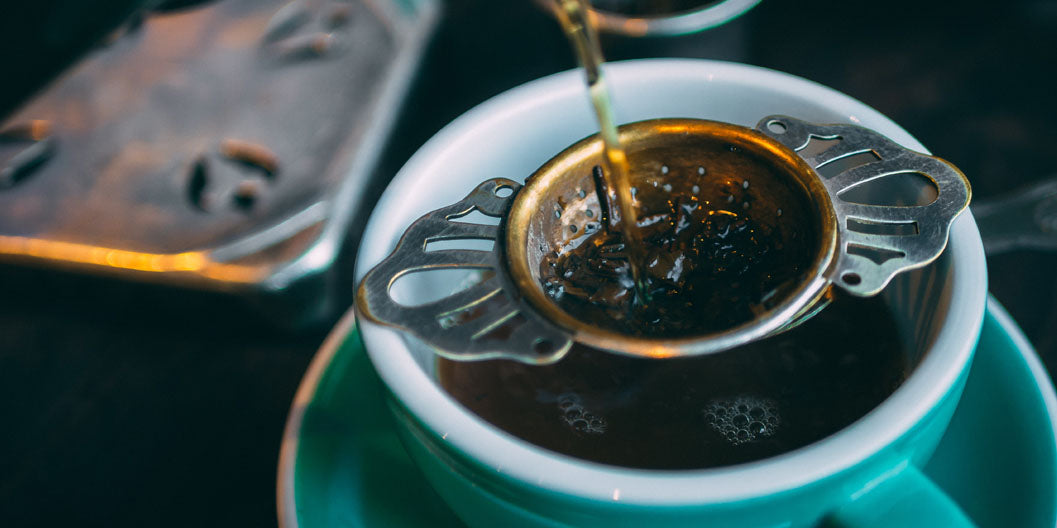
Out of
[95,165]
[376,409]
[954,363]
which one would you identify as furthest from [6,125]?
[954,363]

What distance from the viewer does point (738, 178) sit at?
383 mm

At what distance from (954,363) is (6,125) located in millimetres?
773

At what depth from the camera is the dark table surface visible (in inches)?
21.2

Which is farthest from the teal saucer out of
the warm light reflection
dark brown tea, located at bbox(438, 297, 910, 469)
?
the warm light reflection

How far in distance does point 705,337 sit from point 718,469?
52 millimetres

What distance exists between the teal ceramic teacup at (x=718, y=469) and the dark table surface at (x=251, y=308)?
0.25 metres

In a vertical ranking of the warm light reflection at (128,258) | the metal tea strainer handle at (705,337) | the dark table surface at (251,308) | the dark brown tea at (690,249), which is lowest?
the dark table surface at (251,308)

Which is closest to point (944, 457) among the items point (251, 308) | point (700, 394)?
point (700, 394)

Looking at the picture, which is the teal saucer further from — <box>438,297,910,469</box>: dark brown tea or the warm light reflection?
the warm light reflection

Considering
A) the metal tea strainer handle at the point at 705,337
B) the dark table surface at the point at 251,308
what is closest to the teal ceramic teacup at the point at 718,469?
the metal tea strainer handle at the point at 705,337

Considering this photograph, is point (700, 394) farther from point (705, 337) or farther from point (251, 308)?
point (251, 308)

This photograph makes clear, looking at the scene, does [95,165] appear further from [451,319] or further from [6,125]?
[451,319]

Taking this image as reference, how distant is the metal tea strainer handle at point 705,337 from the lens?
0.99 feet

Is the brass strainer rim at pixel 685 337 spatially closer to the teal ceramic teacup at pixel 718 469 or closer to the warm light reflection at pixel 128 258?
the teal ceramic teacup at pixel 718 469
